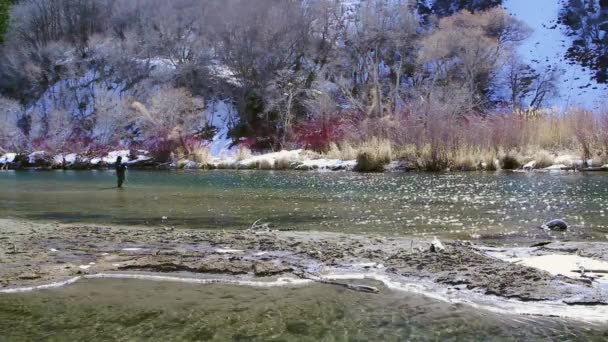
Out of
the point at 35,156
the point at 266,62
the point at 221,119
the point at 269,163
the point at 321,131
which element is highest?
the point at 266,62

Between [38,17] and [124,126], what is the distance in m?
27.3

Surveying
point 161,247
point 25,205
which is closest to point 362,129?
point 25,205

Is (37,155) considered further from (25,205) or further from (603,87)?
(603,87)

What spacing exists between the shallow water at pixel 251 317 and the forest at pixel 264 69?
88.4ft

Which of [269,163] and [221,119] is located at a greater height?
[221,119]

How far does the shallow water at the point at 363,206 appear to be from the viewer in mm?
9930

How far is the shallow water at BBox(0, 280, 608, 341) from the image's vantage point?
4086mm

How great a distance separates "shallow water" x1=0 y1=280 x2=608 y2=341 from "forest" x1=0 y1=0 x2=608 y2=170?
26.9 m

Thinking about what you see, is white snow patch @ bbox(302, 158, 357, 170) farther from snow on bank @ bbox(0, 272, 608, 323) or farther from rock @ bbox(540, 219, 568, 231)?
snow on bank @ bbox(0, 272, 608, 323)

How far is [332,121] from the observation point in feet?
145

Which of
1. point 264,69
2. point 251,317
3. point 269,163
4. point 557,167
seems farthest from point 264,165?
point 251,317

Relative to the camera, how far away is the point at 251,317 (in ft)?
14.8

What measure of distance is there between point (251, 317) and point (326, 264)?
1.86m

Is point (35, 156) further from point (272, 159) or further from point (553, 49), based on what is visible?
point (553, 49)
